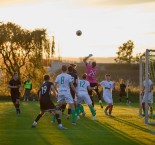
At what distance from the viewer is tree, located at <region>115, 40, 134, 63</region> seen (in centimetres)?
10238

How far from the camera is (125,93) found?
153 feet

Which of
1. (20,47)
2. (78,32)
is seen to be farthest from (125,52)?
(78,32)

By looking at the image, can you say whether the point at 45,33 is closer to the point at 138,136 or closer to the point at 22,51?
the point at 22,51

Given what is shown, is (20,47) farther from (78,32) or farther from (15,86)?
(15,86)

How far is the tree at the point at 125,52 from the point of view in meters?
102

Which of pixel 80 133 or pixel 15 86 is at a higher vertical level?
pixel 15 86

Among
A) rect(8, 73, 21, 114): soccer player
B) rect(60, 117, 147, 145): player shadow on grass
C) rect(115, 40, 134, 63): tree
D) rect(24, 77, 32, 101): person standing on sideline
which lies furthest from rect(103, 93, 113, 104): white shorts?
rect(115, 40, 134, 63): tree

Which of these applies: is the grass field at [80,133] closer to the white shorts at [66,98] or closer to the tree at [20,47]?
the white shorts at [66,98]

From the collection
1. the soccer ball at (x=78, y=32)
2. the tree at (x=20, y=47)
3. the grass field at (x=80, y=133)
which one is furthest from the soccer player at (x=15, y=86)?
the tree at (x=20, y=47)

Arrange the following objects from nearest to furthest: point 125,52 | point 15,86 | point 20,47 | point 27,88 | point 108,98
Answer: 1. point 108,98
2. point 15,86
3. point 27,88
4. point 20,47
5. point 125,52

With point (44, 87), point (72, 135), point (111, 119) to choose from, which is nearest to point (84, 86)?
point (111, 119)

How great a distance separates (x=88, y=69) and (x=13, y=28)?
30379mm

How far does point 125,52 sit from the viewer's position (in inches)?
4077

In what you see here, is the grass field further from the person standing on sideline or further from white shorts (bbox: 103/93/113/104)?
the person standing on sideline
